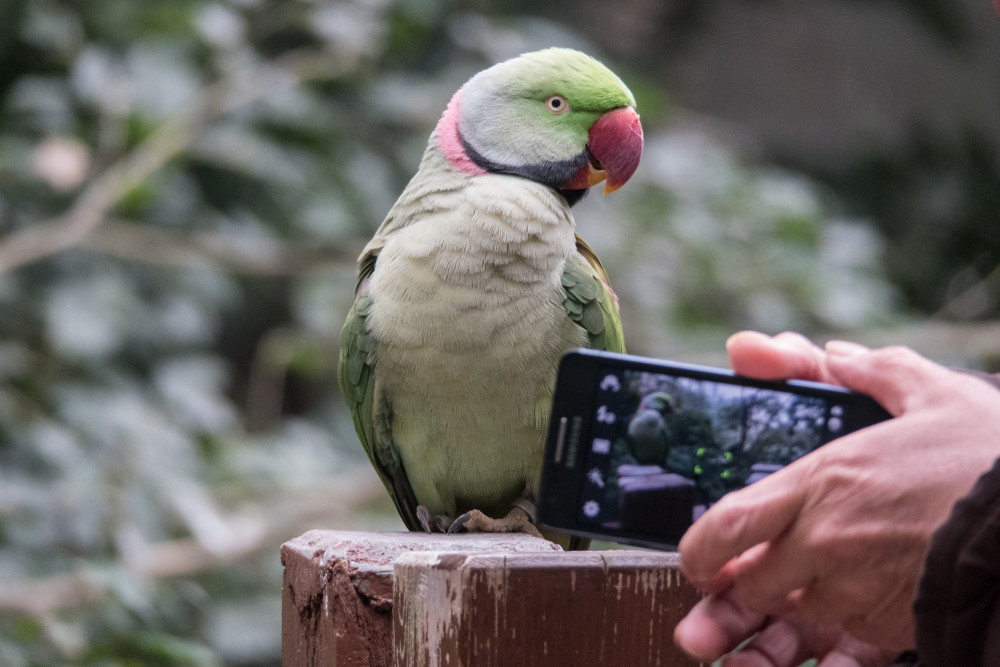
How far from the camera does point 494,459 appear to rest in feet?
4.73

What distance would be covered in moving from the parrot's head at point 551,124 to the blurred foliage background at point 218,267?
40.6 inches

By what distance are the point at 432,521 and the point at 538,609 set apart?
75 centimetres

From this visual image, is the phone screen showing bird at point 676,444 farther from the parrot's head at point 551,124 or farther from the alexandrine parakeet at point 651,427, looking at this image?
the parrot's head at point 551,124

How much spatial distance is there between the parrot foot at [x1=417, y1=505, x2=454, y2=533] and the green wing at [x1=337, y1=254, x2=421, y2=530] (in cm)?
5

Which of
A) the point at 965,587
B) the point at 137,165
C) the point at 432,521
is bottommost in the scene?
the point at 432,521

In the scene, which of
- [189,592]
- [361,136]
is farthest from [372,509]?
[361,136]

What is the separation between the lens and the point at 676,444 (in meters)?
0.82

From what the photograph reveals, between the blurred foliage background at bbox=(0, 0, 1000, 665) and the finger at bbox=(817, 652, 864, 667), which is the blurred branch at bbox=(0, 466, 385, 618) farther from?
the finger at bbox=(817, 652, 864, 667)

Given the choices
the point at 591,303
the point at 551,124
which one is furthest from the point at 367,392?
the point at 551,124

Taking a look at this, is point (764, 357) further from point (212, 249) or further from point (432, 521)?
point (212, 249)

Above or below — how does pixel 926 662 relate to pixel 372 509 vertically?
above

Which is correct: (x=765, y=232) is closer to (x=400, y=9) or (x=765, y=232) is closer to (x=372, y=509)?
(x=400, y=9)

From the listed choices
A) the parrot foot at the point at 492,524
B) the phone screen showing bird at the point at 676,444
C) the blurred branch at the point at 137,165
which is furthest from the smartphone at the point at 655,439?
the blurred branch at the point at 137,165

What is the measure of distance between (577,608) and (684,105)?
517 cm
